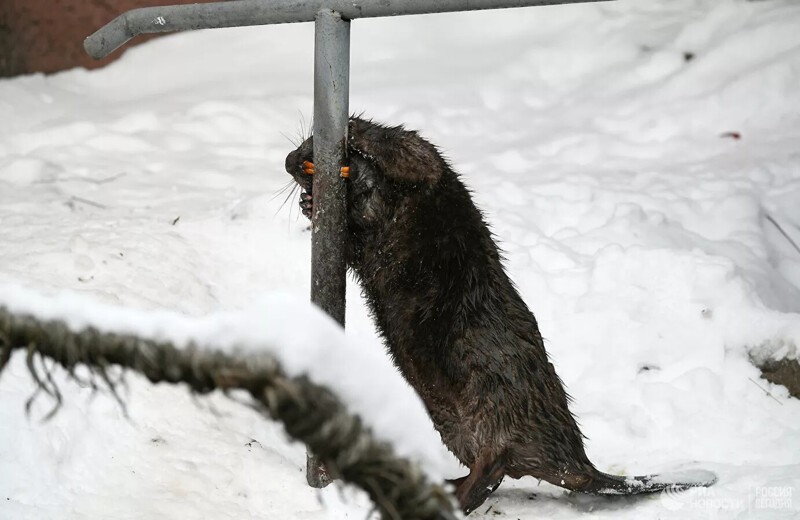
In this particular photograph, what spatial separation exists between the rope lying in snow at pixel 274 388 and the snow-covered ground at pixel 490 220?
0.03 metres

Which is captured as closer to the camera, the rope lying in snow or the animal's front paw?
the rope lying in snow

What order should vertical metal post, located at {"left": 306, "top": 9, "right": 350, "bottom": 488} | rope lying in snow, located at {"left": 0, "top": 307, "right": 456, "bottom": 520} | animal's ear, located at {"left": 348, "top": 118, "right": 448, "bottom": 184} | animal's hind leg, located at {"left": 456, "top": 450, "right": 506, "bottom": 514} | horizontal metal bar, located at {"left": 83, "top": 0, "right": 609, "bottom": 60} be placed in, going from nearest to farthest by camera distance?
1. rope lying in snow, located at {"left": 0, "top": 307, "right": 456, "bottom": 520}
2. horizontal metal bar, located at {"left": 83, "top": 0, "right": 609, "bottom": 60}
3. vertical metal post, located at {"left": 306, "top": 9, "right": 350, "bottom": 488}
4. animal's hind leg, located at {"left": 456, "top": 450, "right": 506, "bottom": 514}
5. animal's ear, located at {"left": 348, "top": 118, "right": 448, "bottom": 184}

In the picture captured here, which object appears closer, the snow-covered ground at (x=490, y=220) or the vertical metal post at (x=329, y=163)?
the vertical metal post at (x=329, y=163)

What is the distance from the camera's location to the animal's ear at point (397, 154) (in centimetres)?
297

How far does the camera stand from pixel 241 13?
8.55 feet

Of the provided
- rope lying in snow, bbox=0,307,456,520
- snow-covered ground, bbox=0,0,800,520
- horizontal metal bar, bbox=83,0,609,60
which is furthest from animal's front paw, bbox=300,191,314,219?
rope lying in snow, bbox=0,307,456,520

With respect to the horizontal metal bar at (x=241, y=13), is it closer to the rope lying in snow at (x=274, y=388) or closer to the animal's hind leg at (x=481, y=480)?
Result: the animal's hind leg at (x=481, y=480)

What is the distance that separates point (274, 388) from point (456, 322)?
1721 mm

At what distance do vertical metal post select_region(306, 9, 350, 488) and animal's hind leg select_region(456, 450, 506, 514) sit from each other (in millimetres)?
Answer: 447

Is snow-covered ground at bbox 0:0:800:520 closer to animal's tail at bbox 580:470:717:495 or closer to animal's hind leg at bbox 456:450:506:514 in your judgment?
animal's tail at bbox 580:470:717:495

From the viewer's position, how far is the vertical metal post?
102 inches

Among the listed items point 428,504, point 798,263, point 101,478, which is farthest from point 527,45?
point 428,504

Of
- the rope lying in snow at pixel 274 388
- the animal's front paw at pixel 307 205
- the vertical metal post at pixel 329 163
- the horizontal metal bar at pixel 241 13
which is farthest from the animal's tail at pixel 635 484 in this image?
the rope lying in snow at pixel 274 388

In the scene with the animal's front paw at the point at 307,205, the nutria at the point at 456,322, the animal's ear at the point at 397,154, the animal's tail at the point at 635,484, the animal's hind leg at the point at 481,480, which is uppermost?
the animal's ear at the point at 397,154
